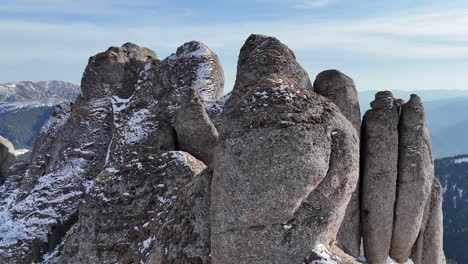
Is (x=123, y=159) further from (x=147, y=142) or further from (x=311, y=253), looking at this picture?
(x=311, y=253)

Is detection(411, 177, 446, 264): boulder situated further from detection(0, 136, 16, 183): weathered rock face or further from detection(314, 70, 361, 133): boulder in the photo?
detection(0, 136, 16, 183): weathered rock face

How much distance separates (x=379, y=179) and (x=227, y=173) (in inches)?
446

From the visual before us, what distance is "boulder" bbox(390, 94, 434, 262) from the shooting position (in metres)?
25.0

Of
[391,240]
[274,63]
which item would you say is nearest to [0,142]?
[274,63]

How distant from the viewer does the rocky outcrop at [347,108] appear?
23.8 metres

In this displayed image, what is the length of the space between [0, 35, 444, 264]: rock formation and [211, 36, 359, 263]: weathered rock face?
53 millimetres

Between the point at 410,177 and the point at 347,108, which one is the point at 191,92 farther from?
the point at 410,177

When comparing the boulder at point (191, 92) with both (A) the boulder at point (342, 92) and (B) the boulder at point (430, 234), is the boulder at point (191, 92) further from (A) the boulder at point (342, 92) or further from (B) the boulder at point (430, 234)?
(B) the boulder at point (430, 234)

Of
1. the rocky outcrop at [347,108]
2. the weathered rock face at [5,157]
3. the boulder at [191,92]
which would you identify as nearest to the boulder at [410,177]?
the rocky outcrop at [347,108]

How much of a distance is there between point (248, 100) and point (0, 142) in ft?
219

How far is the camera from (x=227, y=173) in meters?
16.7

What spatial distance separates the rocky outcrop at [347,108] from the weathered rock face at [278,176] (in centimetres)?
658

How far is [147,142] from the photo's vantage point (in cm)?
3353

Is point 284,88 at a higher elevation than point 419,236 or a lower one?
higher
